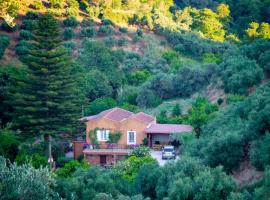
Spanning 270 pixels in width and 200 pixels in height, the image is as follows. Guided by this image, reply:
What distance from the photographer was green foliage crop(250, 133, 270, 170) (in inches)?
718

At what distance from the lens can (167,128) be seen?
31828 mm

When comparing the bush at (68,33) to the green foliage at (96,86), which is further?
the bush at (68,33)

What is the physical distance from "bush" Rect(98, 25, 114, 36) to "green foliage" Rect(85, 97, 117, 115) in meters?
15.7

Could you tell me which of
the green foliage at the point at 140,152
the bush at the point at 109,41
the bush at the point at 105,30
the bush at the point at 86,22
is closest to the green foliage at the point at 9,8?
the bush at the point at 86,22

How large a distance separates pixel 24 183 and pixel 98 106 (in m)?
22.4

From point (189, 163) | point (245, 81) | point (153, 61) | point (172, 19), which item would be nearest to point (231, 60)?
point (245, 81)

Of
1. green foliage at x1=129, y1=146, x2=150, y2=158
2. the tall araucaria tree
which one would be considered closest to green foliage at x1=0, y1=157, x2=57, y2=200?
green foliage at x1=129, y1=146, x2=150, y2=158

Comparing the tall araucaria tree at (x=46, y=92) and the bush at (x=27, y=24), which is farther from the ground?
the bush at (x=27, y=24)

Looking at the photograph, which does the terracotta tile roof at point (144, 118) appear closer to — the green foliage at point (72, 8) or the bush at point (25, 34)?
the bush at point (25, 34)

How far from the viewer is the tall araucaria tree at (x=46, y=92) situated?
3030 cm

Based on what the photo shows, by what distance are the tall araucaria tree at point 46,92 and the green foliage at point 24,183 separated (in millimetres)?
13820

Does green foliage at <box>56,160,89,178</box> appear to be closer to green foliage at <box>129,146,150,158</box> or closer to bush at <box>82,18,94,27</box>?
green foliage at <box>129,146,150,158</box>

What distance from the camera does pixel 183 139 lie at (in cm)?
2880

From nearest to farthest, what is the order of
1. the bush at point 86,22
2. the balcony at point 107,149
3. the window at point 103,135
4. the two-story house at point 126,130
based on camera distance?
1. the balcony at point 107,149
2. the two-story house at point 126,130
3. the window at point 103,135
4. the bush at point 86,22
